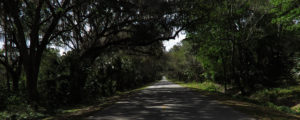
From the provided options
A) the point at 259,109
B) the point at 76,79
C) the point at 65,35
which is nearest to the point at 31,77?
the point at 76,79

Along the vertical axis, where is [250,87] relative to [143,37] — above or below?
below

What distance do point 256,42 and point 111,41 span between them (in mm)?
17689

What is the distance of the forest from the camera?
12477mm

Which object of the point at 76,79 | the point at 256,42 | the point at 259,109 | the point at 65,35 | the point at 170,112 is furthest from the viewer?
the point at 256,42

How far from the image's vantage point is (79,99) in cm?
1648

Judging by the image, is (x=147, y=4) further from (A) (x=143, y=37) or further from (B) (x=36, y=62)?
(B) (x=36, y=62)

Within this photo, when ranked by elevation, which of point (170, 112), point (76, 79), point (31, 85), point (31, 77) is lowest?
point (170, 112)

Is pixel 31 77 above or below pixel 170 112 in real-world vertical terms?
above

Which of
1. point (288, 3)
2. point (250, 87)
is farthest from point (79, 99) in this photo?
point (250, 87)

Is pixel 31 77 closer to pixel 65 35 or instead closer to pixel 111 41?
pixel 65 35

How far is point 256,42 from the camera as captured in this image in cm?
2547

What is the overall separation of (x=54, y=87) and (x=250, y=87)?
22644 millimetres

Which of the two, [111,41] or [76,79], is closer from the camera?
[76,79]

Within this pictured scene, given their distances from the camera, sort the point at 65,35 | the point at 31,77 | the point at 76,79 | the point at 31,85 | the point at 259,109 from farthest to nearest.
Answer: the point at 65,35 < the point at 76,79 < the point at 31,77 < the point at 31,85 < the point at 259,109
